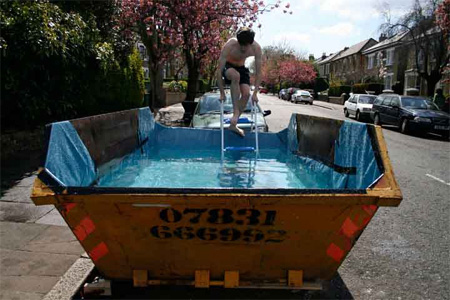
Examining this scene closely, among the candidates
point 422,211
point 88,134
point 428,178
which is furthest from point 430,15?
point 88,134

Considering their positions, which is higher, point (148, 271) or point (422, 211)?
point (148, 271)

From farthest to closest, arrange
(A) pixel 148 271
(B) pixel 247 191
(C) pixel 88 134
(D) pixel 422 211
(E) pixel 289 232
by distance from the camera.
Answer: (D) pixel 422 211 < (C) pixel 88 134 < (A) pixel 148 271 < (E) pixel 289 232 < (B) pixel 247 191

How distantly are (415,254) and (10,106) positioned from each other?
830cm

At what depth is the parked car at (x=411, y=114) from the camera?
572 inches

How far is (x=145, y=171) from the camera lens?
4.29 metres

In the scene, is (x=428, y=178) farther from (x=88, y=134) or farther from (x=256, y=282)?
(x=88, y=134)

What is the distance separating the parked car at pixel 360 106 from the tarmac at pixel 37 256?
18.5m

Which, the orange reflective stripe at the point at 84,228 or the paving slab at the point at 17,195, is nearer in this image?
the orange reflective stripe at the point at 84,228

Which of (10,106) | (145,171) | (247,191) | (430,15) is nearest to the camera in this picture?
(247,191)

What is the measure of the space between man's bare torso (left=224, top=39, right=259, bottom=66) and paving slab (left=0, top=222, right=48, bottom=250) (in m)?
3.38

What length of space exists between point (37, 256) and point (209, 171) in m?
2.00

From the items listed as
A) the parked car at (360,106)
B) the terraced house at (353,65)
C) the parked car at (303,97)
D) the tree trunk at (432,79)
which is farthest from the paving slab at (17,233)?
the terraced house at (353,65)

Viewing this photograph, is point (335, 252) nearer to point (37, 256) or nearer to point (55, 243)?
point (37, 256)

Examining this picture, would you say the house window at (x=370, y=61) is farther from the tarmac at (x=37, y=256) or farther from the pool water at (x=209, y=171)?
the tarmac at (x=37, y=256)
